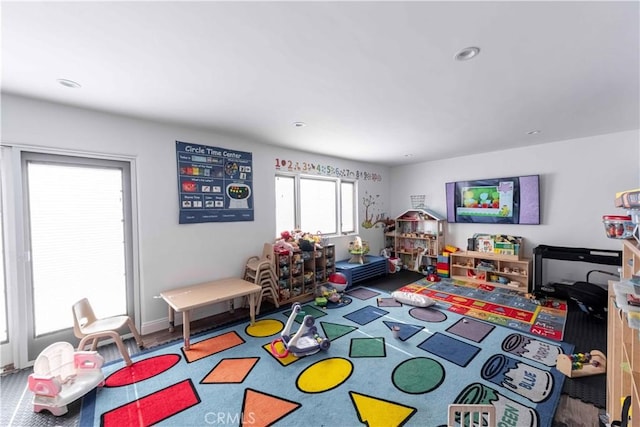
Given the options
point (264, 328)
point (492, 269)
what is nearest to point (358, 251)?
point (492, 269)

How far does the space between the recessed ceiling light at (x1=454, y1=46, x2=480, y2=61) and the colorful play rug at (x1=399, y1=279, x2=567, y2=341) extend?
9.22 feet

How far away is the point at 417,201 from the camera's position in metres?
5.60

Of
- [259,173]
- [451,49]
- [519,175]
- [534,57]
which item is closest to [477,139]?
[519,175]

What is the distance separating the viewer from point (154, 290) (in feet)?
9.41

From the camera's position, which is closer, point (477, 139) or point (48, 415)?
point (48, 415)

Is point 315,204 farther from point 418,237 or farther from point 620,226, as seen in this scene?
point 620,226

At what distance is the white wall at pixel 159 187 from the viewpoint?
2281mm

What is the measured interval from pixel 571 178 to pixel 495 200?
98 cm

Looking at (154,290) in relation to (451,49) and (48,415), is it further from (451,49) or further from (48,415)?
(451,49)

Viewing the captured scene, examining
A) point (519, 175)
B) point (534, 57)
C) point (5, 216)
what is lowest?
point (5, 216)

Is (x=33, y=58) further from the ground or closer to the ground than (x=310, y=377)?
further from the ground

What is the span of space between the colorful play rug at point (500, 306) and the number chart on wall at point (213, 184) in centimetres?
292

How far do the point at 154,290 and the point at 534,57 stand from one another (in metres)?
3.89

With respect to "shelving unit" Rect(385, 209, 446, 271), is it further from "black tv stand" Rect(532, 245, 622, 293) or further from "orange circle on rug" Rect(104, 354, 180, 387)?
"orange circle on rug" Rect(104, 354, 180, 387)
